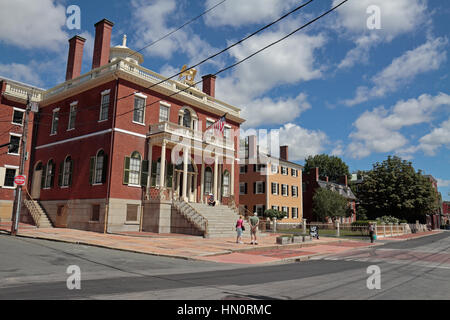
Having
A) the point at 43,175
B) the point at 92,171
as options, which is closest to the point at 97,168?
the point at 92,171

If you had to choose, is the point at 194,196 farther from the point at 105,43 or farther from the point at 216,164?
the point at 105,43

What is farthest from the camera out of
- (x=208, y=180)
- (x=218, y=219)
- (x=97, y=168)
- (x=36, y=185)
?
(x=208, y=180)

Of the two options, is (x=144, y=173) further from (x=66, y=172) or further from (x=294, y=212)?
(x=294, y=212)

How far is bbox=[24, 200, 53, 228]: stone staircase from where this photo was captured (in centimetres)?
2460

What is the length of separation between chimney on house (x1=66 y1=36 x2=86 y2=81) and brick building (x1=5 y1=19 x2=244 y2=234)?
8 centimetres

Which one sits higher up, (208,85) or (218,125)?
(208,85)

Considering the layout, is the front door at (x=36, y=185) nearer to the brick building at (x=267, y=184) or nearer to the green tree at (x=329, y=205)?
the brick building at (x=267, y=184)

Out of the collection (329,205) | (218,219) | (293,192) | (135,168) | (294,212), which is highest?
(293,192)

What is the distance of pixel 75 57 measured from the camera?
2898cm

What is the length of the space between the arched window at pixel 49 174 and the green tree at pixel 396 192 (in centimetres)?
3903

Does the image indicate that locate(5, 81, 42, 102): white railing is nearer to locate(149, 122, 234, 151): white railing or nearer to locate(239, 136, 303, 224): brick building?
locate(149, 122, 234, 151): white railing

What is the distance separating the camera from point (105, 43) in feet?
87.9

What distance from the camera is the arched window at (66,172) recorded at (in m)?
25.4

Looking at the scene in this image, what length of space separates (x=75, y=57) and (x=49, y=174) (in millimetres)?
10115
